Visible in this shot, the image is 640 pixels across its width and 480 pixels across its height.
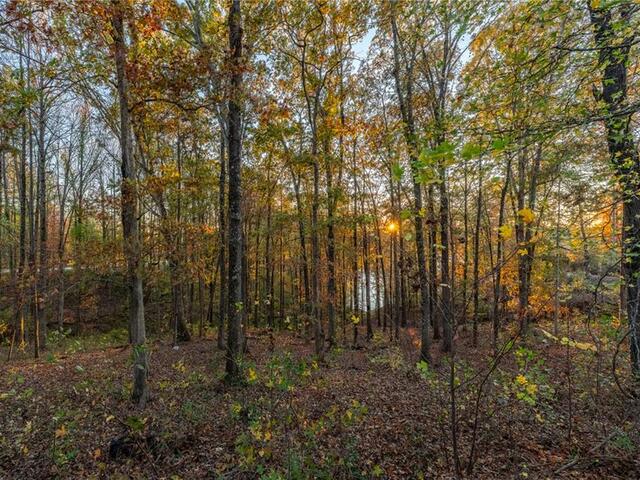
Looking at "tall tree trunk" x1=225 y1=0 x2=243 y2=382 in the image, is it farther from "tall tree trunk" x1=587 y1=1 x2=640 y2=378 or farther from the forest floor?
"tall tree trunk" x1=587 y1=1 x2=640 y2=378

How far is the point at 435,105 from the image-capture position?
8.75 m

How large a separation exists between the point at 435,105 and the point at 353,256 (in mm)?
7649

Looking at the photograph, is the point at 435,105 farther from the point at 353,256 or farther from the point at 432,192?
the point at 353,256

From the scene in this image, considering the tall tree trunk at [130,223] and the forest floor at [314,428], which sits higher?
the tall tree trunk at [130,223]

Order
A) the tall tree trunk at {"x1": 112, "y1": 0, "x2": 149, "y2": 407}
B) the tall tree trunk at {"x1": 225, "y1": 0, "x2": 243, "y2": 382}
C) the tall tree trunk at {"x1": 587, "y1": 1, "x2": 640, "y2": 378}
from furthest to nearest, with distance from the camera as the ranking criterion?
the tall tree trunk at {"x1": 225, "y1": 0, "x2": 243, "y2": 382}, the tall tree trunk at {"x1": 112, "y1": 0, "x2": 149, "y2": 407}, the tall tree trunk at {"x1": 587, "y1": 1, "x2": 640, "y2": 378}

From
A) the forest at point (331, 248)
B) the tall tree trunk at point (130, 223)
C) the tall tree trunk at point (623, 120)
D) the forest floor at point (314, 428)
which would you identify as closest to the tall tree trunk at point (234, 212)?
the forest at point (331, 248)

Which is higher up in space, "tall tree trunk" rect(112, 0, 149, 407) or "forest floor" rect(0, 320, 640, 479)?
"tall tree trunk" rect(112, 0, 149, 407)

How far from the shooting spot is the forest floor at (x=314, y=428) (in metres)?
3.41

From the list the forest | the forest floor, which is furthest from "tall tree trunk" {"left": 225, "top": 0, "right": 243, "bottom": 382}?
the forest floor

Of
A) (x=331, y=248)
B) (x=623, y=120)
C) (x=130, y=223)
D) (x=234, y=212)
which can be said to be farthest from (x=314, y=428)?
(x=331, y=248)

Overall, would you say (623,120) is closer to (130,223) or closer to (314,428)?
(314,428)

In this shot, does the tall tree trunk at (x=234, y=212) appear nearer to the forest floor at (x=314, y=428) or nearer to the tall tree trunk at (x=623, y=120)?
the forest floor at (x=314, y=428)

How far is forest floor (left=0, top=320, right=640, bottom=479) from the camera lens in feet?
11.2

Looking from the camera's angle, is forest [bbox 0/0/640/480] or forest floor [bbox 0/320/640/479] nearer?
forest [bbox 0/0/640/480]
